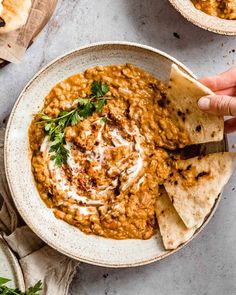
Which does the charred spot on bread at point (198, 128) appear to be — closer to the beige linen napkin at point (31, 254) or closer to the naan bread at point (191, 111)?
the naan bread at point (191, 111)

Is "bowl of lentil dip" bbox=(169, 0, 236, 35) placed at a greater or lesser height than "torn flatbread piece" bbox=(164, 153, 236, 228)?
greater

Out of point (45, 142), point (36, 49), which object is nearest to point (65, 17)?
point (36, 49)

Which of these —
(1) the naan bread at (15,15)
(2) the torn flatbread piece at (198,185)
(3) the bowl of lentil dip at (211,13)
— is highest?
(1) the naan bread at (15,15)

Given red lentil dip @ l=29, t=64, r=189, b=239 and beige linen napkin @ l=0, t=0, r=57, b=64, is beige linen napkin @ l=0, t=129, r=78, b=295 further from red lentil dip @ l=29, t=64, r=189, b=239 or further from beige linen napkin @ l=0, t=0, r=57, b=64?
beige linen napkin @ l=0, t=0, r=57, b=64

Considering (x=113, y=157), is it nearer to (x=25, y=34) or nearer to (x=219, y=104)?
(x=219, y=104)

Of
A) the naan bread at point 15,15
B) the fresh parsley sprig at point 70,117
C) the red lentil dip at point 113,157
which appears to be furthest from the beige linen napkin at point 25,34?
the fresh parsley sprig at point 70,117

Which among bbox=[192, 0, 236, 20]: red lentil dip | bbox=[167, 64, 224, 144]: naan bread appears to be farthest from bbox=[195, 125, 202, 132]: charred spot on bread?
bbox=[192, 0, 236, 20]: red lentil dip
